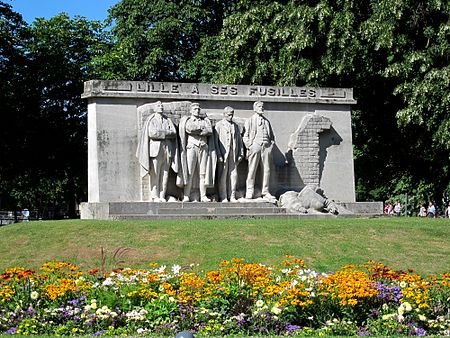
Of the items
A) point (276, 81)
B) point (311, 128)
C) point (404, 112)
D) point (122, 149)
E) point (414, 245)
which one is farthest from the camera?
point (276, 81)

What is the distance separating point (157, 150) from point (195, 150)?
1139 mm

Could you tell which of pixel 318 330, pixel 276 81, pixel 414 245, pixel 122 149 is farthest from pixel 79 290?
pixel 276 81

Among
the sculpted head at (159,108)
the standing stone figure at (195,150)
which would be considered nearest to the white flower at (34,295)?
the standing stone figure at (195,150)

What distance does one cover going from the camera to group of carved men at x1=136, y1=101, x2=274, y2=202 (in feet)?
70.6

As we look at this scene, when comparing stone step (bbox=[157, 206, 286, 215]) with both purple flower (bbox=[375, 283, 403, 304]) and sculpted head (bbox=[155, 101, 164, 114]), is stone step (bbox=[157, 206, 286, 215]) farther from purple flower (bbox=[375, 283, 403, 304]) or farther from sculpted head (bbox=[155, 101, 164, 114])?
purple flower (bbox=[375, 283, 403, 304])

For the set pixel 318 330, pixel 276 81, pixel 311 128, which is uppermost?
pixel 276 81

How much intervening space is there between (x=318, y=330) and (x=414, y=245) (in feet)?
23.5

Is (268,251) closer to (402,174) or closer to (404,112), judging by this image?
(404,112)

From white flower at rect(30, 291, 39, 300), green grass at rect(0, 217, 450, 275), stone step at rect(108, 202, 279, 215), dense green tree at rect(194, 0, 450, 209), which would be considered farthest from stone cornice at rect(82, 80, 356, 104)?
white flower at rect(30, 291, 39, 300)

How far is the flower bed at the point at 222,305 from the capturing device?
33.5 ft

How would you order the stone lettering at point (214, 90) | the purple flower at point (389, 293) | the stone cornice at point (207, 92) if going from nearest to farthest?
1. the purple flower at point (389, 293)
2. the stone cornice at point (207, 92)
3. the stone lettering at point (214, 90)

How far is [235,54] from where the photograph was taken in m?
32.5

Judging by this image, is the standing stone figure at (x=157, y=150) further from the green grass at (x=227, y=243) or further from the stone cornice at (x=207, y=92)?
the green grass at (x=227, y=243)

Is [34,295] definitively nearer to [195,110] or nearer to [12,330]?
[12,330]
